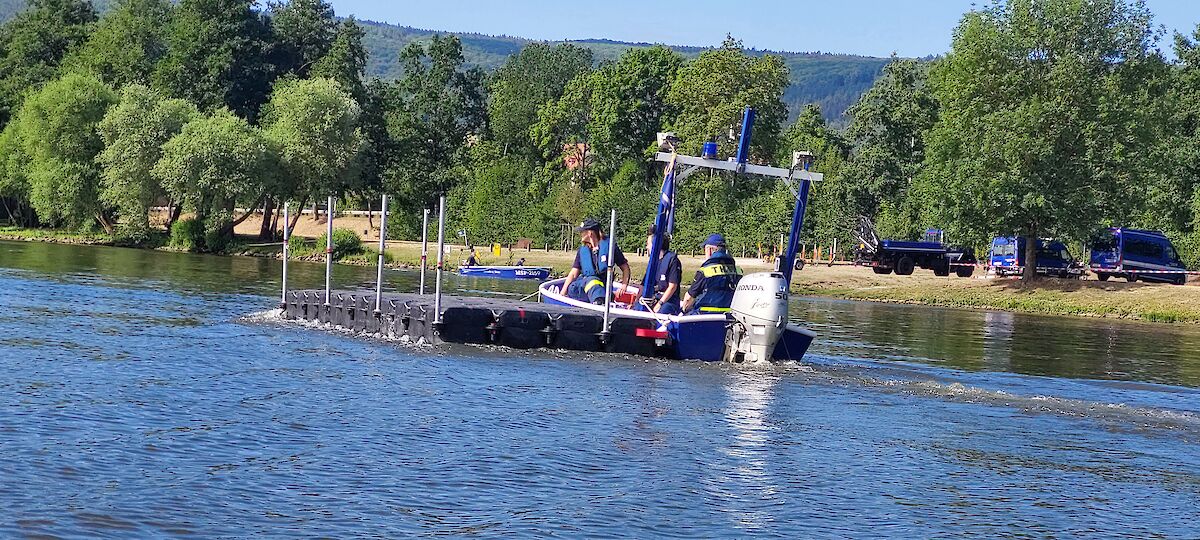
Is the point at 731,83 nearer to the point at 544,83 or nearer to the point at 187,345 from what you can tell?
the point at 544,83

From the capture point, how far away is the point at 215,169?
244 feet

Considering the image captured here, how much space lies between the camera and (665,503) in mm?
13953

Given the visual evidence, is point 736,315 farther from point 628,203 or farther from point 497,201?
point 497,201

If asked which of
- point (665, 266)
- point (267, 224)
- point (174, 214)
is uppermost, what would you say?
point (174, 214)

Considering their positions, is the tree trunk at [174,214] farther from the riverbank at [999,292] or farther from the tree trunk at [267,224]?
the riverbank at [999,292]

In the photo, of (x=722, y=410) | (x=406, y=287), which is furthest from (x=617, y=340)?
(x=406, y=287)

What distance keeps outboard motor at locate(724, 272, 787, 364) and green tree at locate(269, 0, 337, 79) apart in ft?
282

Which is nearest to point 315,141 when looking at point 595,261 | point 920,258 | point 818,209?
point 818,209

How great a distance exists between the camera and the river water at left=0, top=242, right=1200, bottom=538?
1320 cm

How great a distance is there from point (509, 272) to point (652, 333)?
36.7m

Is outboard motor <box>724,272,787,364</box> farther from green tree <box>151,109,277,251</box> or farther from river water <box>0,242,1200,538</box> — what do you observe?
green tree <box>151,109,277,251</box>

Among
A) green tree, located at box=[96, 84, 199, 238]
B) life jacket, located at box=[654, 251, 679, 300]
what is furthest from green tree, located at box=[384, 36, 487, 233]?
life jacket, located at box=[654, 251, 679, 300]

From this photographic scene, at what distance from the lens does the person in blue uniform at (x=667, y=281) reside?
1051 inches

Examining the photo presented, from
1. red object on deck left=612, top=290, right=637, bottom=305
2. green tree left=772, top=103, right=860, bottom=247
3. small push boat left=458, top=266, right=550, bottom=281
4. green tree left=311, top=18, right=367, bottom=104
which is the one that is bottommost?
small push boat left=458, top=266, right=550, bottom=281
